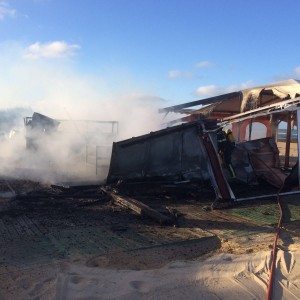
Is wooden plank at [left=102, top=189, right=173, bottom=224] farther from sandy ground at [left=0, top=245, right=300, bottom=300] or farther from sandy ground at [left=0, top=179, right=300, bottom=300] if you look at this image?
sandy ground at [left=0, top=245, right=300, bottom=300]

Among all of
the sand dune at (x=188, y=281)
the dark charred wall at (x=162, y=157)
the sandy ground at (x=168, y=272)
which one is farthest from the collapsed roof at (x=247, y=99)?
the sand dune at (x=188, y=281)

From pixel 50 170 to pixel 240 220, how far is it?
8.64m

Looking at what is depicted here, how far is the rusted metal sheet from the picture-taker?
10.1m

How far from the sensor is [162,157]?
1027 cm

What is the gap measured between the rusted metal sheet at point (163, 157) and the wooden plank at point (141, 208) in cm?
130

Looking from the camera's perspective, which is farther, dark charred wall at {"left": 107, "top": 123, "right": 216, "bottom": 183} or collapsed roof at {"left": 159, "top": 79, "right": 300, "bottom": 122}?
collapsed roof at {"left": 159, "top": 79, "right": 300, "bottom": 122}

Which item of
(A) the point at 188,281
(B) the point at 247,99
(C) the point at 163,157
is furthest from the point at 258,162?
(A) the point at 188,281

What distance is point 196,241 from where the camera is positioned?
19.6 ft

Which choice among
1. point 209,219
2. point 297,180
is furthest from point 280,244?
point 297,180

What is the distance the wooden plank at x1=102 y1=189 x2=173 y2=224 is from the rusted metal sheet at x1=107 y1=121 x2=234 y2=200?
4.26 feet

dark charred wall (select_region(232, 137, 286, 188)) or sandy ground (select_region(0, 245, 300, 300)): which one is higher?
dark charred wall (select_region(232, 137, 286, 188))

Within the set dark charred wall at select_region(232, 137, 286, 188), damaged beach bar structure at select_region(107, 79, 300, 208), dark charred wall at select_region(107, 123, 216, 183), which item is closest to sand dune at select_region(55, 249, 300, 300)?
damaged beach bar structure at select_region(107, 79, 300, 208)

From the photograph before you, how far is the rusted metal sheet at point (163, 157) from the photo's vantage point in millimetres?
10133

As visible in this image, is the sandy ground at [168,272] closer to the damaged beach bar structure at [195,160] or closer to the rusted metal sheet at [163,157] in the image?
the damaged beach bar structure at [195,160]
